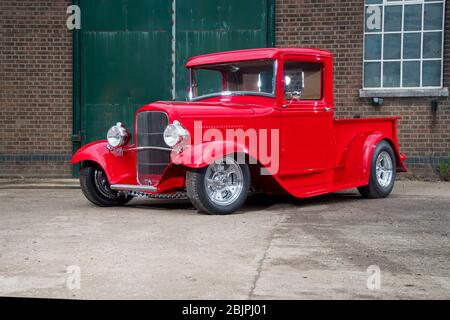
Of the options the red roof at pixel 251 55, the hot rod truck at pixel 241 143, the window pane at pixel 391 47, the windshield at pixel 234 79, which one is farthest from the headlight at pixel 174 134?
the window pane at pixel 391 47

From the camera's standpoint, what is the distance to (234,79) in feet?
29.4

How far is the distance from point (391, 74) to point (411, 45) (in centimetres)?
57

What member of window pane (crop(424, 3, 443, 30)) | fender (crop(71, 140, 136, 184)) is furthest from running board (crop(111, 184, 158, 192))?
window pane (crop(424, 3, 443, 30))

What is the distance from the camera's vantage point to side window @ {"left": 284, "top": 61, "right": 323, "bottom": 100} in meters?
8.58

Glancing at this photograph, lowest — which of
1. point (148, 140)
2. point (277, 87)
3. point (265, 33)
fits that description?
point (148, 140)

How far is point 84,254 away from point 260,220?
2.37m

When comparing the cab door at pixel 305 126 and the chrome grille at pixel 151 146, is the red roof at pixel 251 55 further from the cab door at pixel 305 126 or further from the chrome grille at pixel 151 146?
the chrome grille at pixel 151 146

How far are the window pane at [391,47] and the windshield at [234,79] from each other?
4092 millimetres

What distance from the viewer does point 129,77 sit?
12.6 m

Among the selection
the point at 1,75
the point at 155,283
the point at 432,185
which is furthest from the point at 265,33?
the point at 155,283

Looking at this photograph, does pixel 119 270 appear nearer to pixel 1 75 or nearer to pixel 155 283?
pixel 155 283

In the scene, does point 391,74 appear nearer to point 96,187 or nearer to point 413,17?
point 413,17

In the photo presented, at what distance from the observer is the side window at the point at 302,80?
8.58 metres

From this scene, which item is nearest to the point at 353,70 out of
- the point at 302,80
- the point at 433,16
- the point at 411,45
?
the point at 411,45
